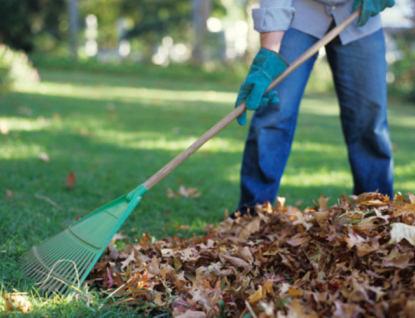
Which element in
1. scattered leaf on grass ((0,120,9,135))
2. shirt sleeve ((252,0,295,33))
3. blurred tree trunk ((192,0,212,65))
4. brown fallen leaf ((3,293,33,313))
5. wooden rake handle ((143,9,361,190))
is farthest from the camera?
blurred tree trunk ((192,0,212,65))

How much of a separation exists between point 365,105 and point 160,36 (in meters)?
24.5

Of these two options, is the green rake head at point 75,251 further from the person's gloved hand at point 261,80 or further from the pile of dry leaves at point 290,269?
the person's gloved hand at point 261,80

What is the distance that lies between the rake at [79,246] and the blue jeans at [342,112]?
218mm

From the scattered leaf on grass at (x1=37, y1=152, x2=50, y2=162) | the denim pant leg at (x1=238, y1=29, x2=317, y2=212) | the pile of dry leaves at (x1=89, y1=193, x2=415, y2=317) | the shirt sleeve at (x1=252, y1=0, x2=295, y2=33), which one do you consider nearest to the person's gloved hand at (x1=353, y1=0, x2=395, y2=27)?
the denim pant leg at (x1=238, y1=29, x2=317, y2=212)

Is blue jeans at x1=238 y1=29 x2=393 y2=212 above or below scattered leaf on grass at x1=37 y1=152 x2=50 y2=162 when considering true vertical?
above

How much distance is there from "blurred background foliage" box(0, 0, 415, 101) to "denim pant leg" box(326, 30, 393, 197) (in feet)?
23.0

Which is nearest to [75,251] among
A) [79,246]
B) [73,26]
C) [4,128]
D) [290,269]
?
[79,246]

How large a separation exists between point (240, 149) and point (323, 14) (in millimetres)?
2546

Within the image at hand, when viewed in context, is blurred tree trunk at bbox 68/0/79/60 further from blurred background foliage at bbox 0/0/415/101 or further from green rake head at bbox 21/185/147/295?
green rake head at bbox 21/185/147/295

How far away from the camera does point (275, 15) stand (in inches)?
89.0

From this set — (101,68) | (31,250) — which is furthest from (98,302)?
(101,68)

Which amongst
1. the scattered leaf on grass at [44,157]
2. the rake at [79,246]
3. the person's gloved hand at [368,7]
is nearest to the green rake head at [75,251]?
the rake at [79,246]

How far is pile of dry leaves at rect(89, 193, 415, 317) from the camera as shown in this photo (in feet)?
4.96

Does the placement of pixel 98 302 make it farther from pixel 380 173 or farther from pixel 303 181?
pixel 303 181
